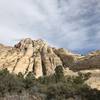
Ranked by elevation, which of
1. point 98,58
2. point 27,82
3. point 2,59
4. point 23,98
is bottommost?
point 23,98

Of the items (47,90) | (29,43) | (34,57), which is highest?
(29,43)

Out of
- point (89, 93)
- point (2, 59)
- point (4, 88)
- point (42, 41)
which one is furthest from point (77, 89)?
point (42, 41)

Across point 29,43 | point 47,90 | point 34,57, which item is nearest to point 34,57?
point 34,57

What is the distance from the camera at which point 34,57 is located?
84.8 m

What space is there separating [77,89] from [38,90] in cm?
443

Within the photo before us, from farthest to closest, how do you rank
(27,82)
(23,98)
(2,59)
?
1. (2,59)
2. (27,82)
3. (23,98)

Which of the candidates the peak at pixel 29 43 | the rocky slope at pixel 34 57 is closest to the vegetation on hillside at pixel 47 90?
the rocky slope at pixel 34 57

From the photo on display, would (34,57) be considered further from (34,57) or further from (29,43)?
(29,43)

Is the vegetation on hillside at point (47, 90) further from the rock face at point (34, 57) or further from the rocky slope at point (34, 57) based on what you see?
the rocky slope at point (34, 57)

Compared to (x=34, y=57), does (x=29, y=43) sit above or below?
above

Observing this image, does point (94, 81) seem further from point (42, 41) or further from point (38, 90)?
point (42, 41)

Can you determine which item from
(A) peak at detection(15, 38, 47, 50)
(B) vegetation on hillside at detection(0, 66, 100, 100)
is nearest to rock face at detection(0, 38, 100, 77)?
(A) peak at detection(15, 38, 47, 50)

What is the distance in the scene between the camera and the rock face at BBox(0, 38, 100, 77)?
7944cm

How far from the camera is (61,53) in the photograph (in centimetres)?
8788
